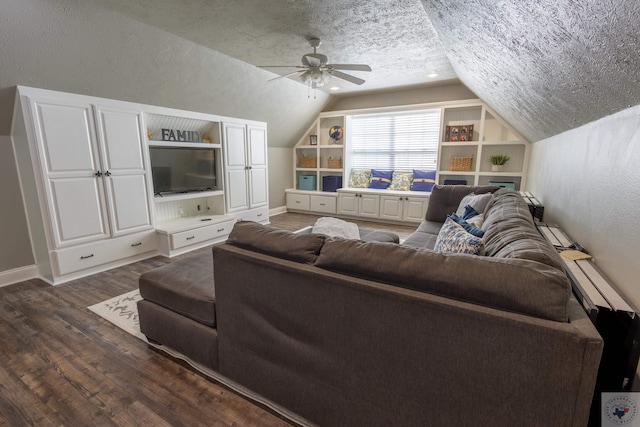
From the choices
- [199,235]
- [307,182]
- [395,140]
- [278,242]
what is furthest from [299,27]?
[307,182]

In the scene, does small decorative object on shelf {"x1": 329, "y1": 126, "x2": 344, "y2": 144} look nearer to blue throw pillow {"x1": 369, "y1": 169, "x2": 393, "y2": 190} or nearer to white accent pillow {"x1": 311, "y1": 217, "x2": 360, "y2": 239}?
blue throw pillow {"x1": 369, "y1": 169, "x2": 393, "y2": 190}

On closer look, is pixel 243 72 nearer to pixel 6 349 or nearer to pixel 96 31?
pixel 96 31

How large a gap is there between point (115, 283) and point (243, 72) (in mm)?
3040

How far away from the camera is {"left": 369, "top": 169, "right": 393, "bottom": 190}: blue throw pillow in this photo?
238 inches

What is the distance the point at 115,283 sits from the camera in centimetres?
304

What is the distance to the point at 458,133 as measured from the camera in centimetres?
515

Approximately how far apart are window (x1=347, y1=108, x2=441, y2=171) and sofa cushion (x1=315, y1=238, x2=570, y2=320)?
15.8ft

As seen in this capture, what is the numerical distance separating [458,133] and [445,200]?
6.91 ft

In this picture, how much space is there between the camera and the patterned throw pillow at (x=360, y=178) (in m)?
6.30

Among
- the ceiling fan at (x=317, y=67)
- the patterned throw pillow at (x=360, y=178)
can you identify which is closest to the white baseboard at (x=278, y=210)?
the patterned throw pillow at (x=360, y=178)

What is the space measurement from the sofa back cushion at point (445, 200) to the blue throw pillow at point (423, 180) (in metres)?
1.84

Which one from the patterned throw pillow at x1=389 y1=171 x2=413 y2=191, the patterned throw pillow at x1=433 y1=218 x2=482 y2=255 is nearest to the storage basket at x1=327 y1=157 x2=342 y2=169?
the patterned throw pillow at x1=389 y1=171 x2=413 y2=191

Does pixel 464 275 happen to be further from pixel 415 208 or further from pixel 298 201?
pixel 298 201

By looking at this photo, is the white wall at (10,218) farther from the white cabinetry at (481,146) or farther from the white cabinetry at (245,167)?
the white cabinetry at (481,146)
